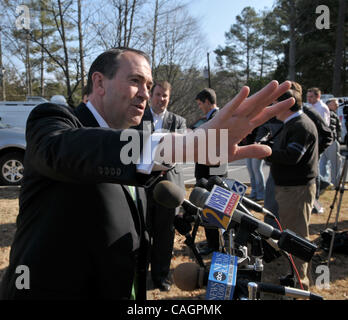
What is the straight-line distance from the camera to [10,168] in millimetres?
8172

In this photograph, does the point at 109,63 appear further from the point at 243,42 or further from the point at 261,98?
the point at 243,42

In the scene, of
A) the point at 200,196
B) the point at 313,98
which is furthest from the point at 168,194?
the point at 313,98

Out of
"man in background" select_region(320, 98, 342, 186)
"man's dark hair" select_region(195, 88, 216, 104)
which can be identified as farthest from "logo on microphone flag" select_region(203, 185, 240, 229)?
"man in background" select_region(320, 98, 342, 186)

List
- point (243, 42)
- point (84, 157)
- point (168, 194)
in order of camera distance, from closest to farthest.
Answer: point (84, 157), point (168, 194), point (243, 42)

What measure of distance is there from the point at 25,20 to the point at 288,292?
9099 mm

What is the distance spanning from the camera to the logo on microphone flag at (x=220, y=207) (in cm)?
130

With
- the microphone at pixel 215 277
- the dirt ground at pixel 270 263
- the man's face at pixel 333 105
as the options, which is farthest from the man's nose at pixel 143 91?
the man's face at pixel 333 105

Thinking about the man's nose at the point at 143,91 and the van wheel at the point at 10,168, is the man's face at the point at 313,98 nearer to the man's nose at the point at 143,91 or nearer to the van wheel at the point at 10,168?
the man's nose at the point at 143,91

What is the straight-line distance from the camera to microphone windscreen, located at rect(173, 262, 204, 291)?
57.2 inches

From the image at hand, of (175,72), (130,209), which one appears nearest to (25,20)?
(175,72)

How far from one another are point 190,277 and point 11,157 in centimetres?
794

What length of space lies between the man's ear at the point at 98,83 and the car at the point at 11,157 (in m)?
7.47
